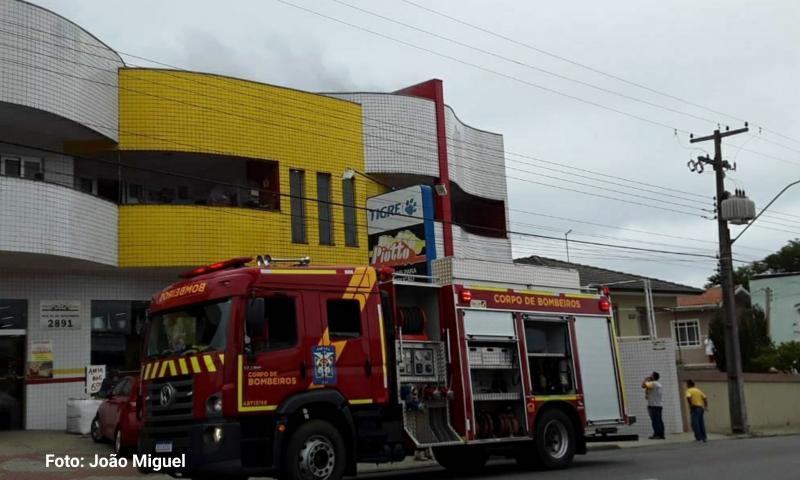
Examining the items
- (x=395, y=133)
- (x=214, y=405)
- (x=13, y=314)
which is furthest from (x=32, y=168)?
(x=214, y=405)

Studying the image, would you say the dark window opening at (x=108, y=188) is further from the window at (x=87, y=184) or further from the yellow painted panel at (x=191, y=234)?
the yellow painted panel at (x=191, y=234)

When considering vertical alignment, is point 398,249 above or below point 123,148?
below

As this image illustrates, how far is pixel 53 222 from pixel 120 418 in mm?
5271

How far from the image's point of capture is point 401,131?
24719 millimetres

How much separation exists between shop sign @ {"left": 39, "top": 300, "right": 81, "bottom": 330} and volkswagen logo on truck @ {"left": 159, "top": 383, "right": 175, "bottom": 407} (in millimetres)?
10596

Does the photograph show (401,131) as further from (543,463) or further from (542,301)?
(543,463)

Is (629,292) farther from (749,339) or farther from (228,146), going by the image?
(228,146)

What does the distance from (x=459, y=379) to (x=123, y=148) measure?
11.4 meters

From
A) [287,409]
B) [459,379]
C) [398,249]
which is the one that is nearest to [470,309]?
[459,379]

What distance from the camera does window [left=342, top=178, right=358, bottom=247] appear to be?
23719 millimetres

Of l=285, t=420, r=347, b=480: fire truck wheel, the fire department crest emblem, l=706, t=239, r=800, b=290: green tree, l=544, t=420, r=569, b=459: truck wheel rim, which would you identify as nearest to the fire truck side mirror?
the fire department crest emblem

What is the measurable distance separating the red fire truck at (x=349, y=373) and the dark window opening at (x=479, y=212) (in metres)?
12.9

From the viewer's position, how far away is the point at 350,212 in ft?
78.4

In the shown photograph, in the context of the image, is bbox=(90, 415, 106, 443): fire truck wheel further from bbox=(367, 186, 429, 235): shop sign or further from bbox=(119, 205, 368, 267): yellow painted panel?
bbox=(367, 186, 429, 235): shop sign
